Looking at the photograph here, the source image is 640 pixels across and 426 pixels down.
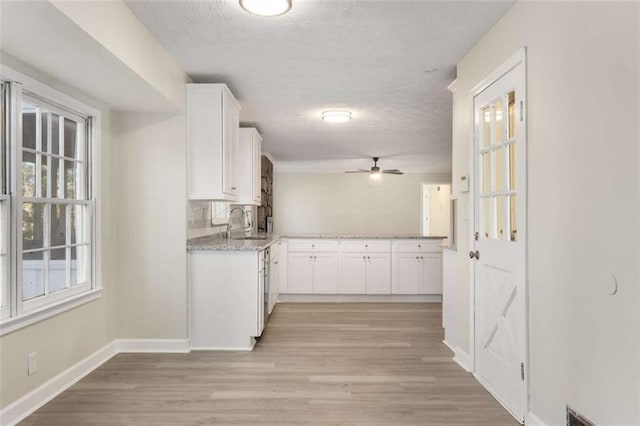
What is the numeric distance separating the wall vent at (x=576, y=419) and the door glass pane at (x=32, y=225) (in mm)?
3063

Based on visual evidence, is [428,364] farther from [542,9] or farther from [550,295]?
[542,9]

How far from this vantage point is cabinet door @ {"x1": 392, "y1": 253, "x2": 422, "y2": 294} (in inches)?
228

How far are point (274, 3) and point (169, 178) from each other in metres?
1.82

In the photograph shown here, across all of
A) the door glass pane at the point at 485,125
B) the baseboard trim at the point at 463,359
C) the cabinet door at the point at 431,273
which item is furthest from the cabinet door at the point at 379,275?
the door glass pane at the point at 485,125

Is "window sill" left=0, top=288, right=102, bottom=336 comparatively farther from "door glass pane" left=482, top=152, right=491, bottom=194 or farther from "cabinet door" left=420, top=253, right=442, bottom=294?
"cabinet door" left=420, top=253, right=442, bottom=294

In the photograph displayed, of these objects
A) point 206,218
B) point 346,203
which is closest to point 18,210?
point 206,218

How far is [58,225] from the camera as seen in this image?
111 inches

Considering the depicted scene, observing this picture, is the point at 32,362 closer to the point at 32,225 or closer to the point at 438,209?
the point at 32,225

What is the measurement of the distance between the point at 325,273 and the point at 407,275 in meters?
1.16

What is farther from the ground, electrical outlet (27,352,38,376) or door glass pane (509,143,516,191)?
door glass pane (509,143,516,191)

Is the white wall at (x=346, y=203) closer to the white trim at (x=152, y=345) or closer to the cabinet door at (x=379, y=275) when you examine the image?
the cabinet door at (x=379, y=275)

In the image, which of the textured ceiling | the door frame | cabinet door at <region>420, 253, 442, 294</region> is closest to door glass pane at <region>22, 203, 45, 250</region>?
the textured ceiling

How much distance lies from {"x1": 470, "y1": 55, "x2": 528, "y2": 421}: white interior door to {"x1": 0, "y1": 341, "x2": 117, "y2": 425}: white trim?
2.80m

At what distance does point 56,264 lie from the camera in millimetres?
2816
